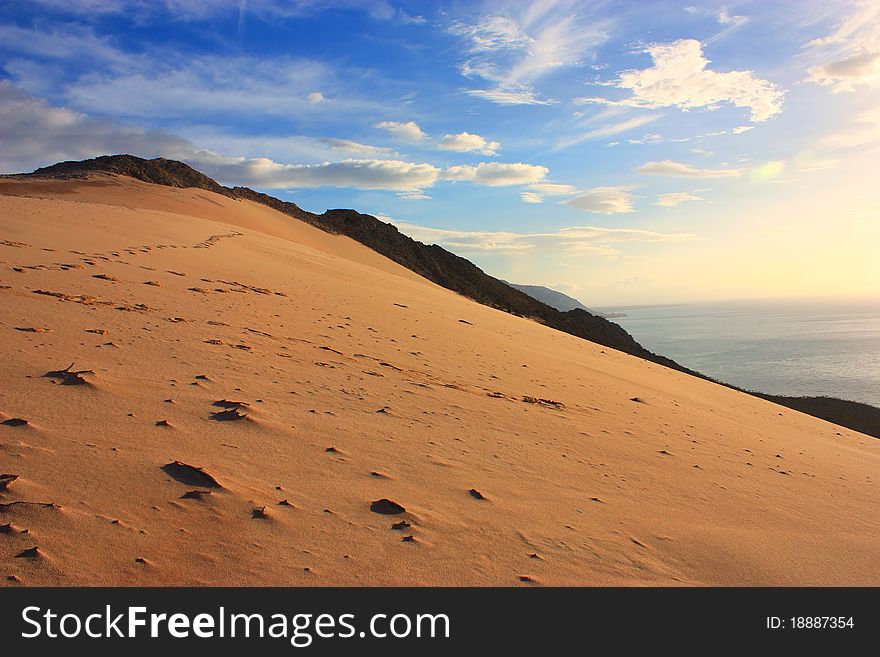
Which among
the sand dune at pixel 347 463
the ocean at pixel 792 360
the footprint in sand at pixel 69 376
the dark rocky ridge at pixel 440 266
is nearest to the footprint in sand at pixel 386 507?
the sand dune at pixel 347 463

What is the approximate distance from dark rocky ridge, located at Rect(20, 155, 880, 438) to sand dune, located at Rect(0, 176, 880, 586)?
14.9 metres

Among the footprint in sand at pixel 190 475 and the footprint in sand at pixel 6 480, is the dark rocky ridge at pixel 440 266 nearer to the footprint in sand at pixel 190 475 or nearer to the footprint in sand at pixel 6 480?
the footprint in sand at pixel 190 475

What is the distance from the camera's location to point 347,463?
3.50 meters

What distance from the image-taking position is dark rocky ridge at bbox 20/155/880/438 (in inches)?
815

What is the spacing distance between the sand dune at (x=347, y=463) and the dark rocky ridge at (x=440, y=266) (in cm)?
1491

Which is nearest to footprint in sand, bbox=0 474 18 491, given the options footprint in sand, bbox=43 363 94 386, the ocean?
footprint in sand, bbox=43 363 94 386

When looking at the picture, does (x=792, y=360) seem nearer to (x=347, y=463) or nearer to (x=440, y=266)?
(x=440, y=266)

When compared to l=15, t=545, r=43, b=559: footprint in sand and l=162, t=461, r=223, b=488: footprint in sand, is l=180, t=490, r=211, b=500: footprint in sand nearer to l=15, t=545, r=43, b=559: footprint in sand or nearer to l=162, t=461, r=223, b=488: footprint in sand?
l=162, t=461, r=223, b=488: footprint in sand

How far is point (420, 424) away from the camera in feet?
14.7

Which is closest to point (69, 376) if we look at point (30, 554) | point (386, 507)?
point (30, 554)

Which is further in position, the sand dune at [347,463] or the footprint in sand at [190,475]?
the footprint in sand at [190,475]

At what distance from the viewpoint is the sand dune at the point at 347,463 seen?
250 centimetres
